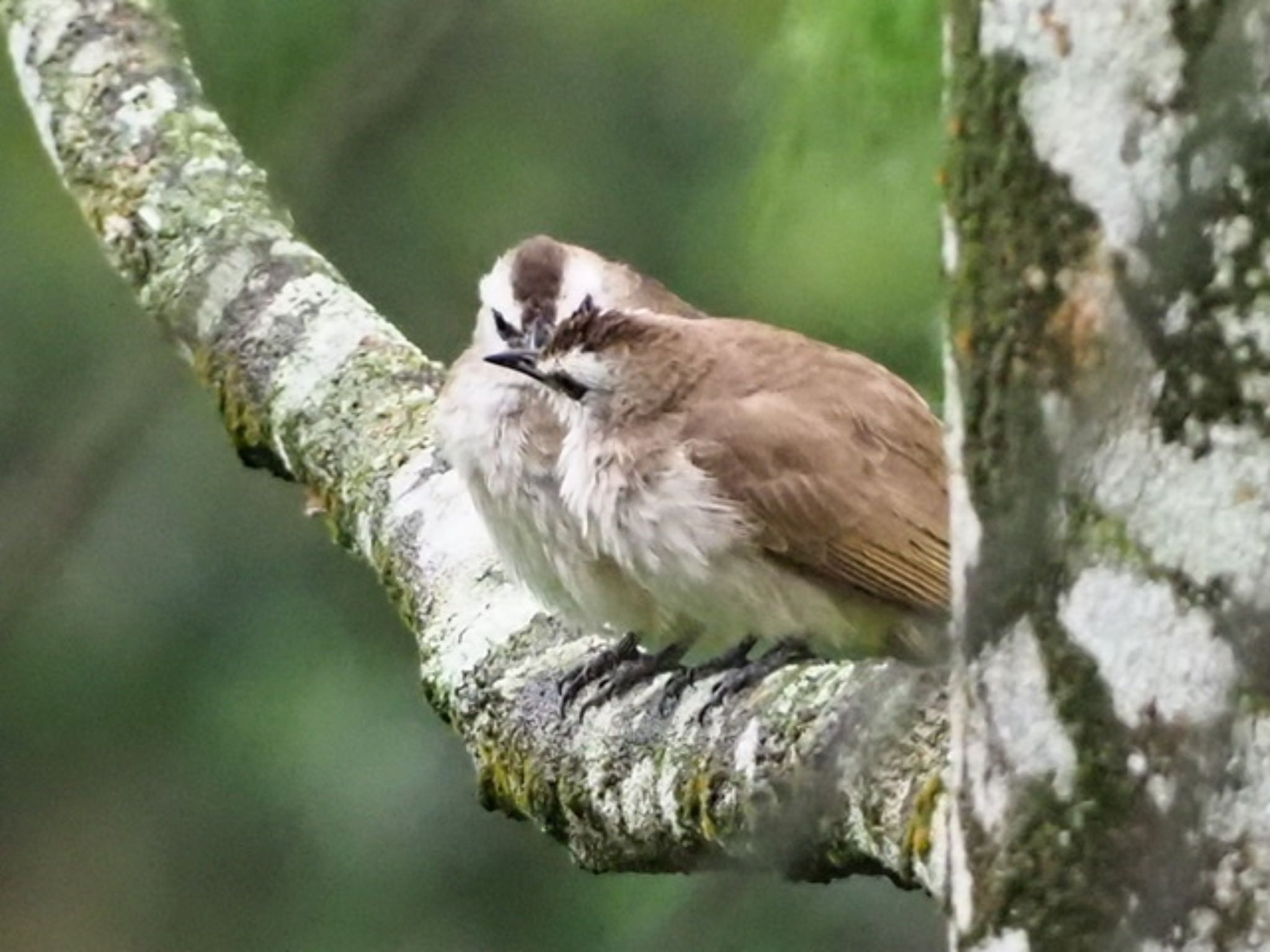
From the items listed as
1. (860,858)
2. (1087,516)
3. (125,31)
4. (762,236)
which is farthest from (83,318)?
(1087,516)

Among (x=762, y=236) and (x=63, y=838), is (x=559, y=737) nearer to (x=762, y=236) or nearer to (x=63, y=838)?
(x=762, y=236)

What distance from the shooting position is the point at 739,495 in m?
3.20

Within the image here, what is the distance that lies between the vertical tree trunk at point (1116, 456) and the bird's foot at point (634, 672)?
4.97ft

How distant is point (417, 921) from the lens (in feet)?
19.2

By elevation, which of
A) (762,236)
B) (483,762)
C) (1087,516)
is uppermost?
(1087,516)

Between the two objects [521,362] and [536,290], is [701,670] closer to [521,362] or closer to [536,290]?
[521,362]

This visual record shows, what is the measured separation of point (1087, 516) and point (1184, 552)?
6cm

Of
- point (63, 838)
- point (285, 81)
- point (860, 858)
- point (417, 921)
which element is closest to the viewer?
point (860, 858)

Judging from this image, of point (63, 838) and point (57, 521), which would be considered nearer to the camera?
point (57, 521)

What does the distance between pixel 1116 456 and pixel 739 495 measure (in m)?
1.94

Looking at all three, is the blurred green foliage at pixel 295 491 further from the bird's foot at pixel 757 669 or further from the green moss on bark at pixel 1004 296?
the green moss on bark at pixel 1004 296

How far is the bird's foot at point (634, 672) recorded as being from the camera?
2.84 metres

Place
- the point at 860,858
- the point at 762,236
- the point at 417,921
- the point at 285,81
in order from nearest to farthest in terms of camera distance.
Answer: the point at 860,858 < the point at 762,236 < the point at 285,81 < the point at 417,921

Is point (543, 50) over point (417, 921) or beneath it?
over
